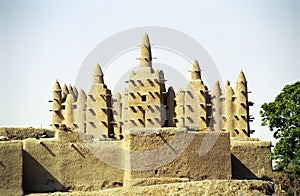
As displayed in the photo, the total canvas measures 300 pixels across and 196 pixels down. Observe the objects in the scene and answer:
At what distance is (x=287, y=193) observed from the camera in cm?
A: 3017

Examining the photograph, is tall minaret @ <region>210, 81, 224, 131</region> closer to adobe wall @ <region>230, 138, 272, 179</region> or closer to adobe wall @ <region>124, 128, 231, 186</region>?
adobe wall @ <region>230, 138, 272, 179</region>

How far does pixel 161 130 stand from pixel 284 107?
1054 cm

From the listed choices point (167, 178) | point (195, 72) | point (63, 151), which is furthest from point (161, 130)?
point (195, 72)

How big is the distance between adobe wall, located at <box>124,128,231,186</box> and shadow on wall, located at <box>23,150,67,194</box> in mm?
Result: 3169

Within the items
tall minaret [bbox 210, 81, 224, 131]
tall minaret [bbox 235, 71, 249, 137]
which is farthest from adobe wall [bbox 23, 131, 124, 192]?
tall minaret [bbox 210, 81, 224, 131]

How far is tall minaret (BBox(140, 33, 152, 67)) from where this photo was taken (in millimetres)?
41781

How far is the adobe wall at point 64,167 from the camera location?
27766 millimetres

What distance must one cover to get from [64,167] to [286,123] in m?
13.9

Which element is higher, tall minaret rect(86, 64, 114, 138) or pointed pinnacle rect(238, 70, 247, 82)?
pointed pinnacle rect(238, 70, 247, 82)

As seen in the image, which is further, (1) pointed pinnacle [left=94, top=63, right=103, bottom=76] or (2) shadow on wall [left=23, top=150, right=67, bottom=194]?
(1) pointed pinnacle [left=94, top=63, right=103, bottom=76]

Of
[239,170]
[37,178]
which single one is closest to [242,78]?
[239,170]

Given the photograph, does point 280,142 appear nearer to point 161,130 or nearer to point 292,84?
point 292,84

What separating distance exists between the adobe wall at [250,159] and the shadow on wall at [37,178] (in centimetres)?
874

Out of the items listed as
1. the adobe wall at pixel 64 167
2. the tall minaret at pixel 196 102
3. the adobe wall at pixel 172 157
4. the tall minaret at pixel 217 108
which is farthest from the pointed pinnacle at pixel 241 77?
the adobe wall at pixel 64 167
